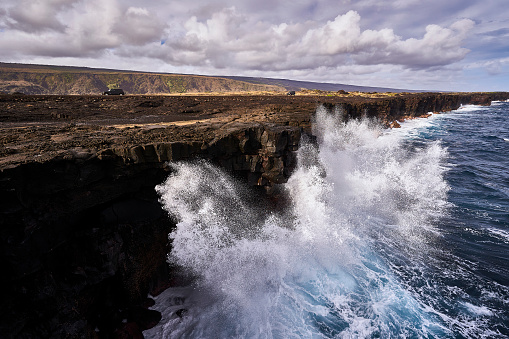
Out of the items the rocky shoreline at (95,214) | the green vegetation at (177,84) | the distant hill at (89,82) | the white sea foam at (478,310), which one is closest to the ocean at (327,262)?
the white sea foam at (478,310)

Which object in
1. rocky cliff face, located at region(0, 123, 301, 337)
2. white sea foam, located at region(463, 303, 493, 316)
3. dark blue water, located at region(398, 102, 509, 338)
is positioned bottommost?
white sea foam, located at region(463, 303, 493, 316)

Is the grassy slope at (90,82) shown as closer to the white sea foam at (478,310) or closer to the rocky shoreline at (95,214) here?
the rocky shoreline at (95,214)

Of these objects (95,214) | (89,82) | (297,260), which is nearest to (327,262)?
(297,260)

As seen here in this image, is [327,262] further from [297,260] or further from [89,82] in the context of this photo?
[89,82]

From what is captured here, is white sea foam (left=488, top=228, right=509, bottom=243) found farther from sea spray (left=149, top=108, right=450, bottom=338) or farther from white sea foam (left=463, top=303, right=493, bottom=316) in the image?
white sea foam (left=463, top=303, right=493, bottom=316)

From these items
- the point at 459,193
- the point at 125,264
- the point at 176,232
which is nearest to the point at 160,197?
the point at 176,232

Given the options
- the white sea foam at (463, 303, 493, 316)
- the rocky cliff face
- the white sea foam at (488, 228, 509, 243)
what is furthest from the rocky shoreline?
the white sea foam at (488, 228, 509, 243)

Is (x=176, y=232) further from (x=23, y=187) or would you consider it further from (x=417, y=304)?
(x=417, y=304)
